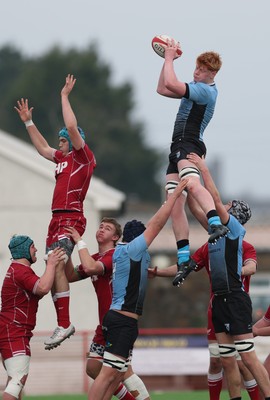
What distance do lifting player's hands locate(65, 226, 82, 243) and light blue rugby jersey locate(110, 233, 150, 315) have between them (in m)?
0.57

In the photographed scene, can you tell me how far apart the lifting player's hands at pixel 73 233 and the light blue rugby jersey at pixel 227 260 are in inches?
55.7

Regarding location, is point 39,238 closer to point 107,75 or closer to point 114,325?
point 114,325

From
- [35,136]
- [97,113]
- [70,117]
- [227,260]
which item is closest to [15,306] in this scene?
[35,136]

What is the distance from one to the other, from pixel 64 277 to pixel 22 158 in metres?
15.7

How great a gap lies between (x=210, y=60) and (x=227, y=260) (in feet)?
7.06

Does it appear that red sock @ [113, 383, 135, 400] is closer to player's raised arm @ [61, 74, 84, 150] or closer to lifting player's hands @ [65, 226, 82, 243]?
lifting player's hands @ [65, 226, 82, 243]

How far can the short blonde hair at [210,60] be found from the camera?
42.2 ft

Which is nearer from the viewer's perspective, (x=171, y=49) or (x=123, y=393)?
(x=171, y=49)

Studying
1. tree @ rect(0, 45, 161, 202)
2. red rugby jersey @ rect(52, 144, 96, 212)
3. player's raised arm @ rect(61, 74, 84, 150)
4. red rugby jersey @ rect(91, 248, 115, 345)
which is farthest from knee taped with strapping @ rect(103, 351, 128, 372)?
tree @ rect(0, 45, 161, 202)

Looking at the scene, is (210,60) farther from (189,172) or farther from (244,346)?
(244,346)

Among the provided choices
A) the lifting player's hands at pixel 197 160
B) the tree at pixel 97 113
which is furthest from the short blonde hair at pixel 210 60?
the tree at pixel 97 113

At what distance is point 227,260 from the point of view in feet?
43.7

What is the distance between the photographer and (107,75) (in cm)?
8525

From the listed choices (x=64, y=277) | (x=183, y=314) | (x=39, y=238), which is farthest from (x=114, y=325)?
(x=183, y=314)
